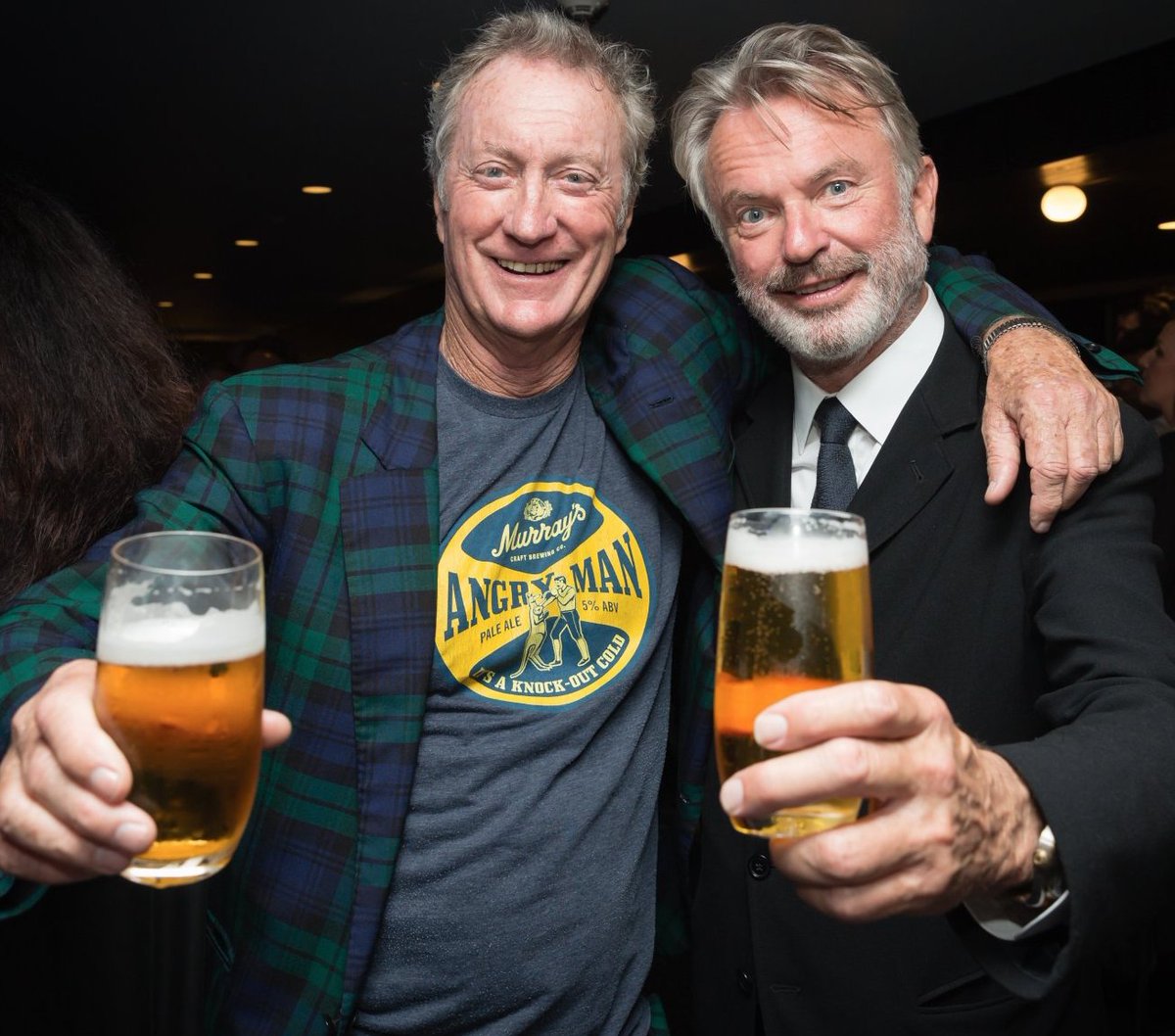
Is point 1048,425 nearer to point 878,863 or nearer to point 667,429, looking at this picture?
point 667,429

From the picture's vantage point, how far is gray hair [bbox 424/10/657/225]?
1.87 metres

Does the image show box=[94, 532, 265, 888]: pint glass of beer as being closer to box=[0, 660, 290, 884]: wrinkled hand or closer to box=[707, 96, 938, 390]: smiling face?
box=[0, 660, 290, 884]: wrinkled hand

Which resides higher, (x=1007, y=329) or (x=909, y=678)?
(x=1007, y=329)

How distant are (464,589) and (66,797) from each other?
2.63 ft

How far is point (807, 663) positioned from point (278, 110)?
21.9 feet

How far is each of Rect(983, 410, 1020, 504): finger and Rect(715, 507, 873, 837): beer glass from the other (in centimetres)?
61

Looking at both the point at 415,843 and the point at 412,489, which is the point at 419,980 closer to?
the point at 415,843

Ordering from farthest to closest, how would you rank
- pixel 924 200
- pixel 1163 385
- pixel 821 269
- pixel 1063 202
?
pixel 1063 202
pixel 1163 385
pixel 924 200
pixel 821 269

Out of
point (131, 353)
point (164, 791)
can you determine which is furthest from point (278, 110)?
point (164, 791)

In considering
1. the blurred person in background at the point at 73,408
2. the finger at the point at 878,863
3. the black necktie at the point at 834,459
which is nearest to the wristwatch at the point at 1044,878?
the finger at the point at 878,863

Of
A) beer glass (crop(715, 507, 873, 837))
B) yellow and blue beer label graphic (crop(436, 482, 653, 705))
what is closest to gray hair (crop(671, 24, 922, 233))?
yellow and blue beer label graphic (crop(436, 482, 653, 705))

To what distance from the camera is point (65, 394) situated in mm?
1668

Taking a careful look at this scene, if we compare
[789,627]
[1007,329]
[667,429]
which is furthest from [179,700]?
[1007,329]

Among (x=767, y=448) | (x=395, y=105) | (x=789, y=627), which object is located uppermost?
(x=395, y=105)
